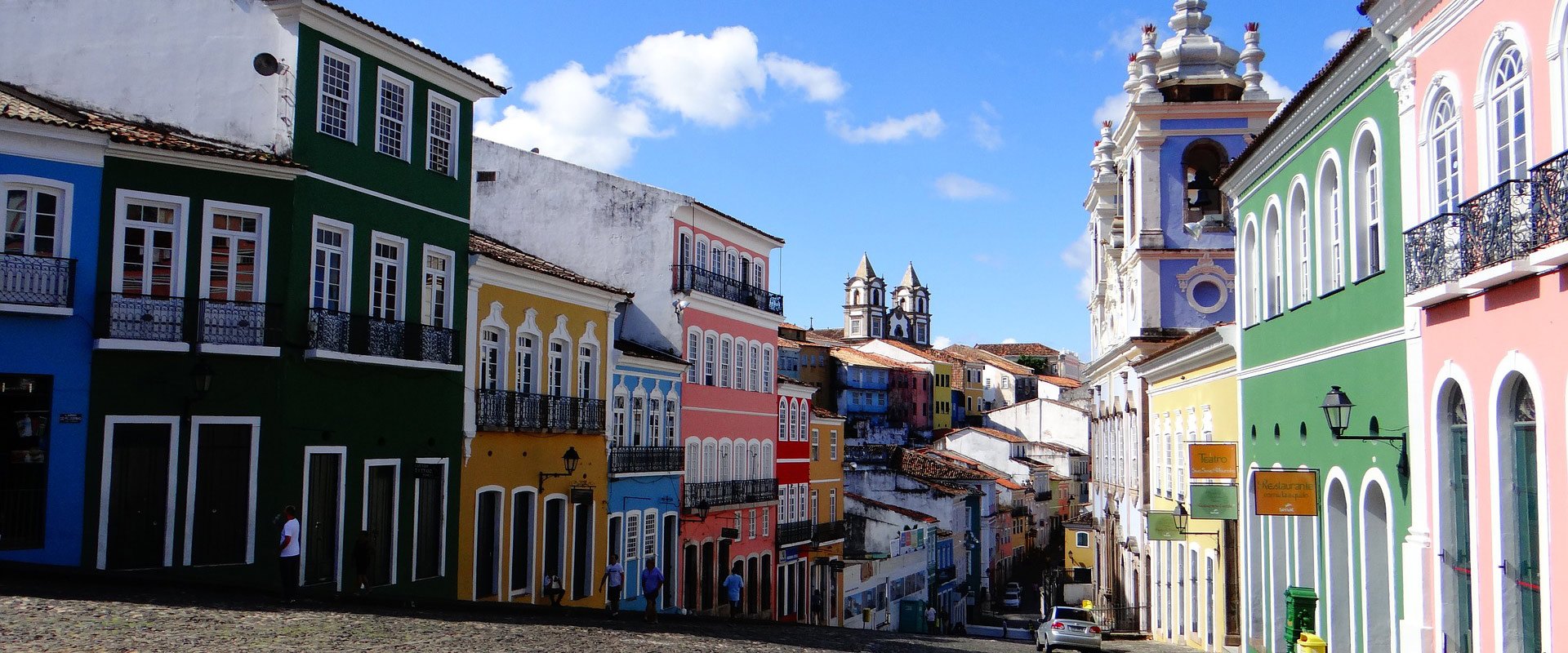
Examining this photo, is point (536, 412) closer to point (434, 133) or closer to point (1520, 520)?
point (434, 133)

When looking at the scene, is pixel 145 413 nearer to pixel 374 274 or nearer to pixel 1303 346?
pixel 374 274

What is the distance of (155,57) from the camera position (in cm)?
2255

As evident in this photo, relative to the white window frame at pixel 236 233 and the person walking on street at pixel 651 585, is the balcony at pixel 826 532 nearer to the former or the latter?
the person walking on street at pixel 651 585

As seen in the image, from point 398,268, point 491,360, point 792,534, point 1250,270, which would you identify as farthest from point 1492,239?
point 792,534

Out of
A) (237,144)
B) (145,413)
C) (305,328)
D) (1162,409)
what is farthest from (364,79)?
(1162,409)

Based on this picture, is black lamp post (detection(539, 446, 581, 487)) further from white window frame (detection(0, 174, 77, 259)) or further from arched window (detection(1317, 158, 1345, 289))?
arched window (detection(1317, 158, 1345, 289))

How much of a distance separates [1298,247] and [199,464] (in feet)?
53.5

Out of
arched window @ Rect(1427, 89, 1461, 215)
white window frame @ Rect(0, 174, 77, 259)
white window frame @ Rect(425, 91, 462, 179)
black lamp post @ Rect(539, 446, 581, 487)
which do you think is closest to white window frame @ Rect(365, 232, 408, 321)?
white window frame @ Rect(425, 91, 462, 179)

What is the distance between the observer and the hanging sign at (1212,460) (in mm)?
24812

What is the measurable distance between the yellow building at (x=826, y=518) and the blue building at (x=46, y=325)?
31.2m

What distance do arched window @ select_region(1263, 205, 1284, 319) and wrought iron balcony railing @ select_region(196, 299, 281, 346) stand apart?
15.3m

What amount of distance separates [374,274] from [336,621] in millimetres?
7716

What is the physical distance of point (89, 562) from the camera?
1944cm

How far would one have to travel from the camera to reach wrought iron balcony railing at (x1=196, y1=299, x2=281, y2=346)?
20.5 m
